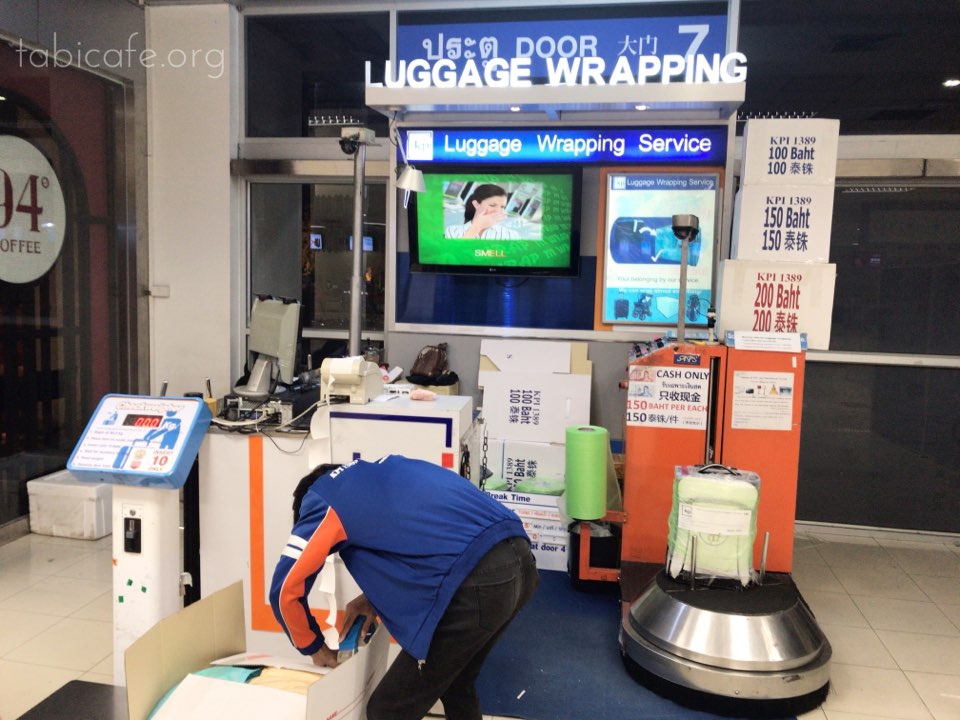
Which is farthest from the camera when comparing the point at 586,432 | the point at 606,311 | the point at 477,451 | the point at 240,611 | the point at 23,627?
the point at 606,311

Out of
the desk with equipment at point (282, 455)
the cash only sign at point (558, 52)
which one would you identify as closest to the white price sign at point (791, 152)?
the cash only sign at point (558, 52)

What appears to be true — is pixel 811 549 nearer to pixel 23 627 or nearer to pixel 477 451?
pixel 477 451

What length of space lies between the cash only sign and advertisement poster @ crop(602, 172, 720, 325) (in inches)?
26.2

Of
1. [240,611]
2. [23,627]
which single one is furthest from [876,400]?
[23,627]

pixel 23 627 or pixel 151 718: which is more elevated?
pixel 151 718

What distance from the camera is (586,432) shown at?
4152 mm

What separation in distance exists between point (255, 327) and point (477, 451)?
1298mm

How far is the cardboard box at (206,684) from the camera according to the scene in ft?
6.91

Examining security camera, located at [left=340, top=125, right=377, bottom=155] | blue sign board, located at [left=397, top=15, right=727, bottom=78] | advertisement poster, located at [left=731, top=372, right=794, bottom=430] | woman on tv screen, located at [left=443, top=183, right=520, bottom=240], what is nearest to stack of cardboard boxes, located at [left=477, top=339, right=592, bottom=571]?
woman on tv screen, located at [left=443, top=183, right=520, bottom=240]

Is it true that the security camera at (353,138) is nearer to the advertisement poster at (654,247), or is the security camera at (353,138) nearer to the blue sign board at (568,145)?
the blue sign board at (568,145)

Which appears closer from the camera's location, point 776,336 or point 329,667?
point 329,667

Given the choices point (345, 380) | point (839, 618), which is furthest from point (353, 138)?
point (839, 618)

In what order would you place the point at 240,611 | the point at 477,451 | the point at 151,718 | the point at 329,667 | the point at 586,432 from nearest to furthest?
the point at 151,718 → the point at 329,667 → the point at 240,611 → the point at 477,451 → the point at 586,432

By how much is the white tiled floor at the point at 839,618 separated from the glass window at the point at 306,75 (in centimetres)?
333
